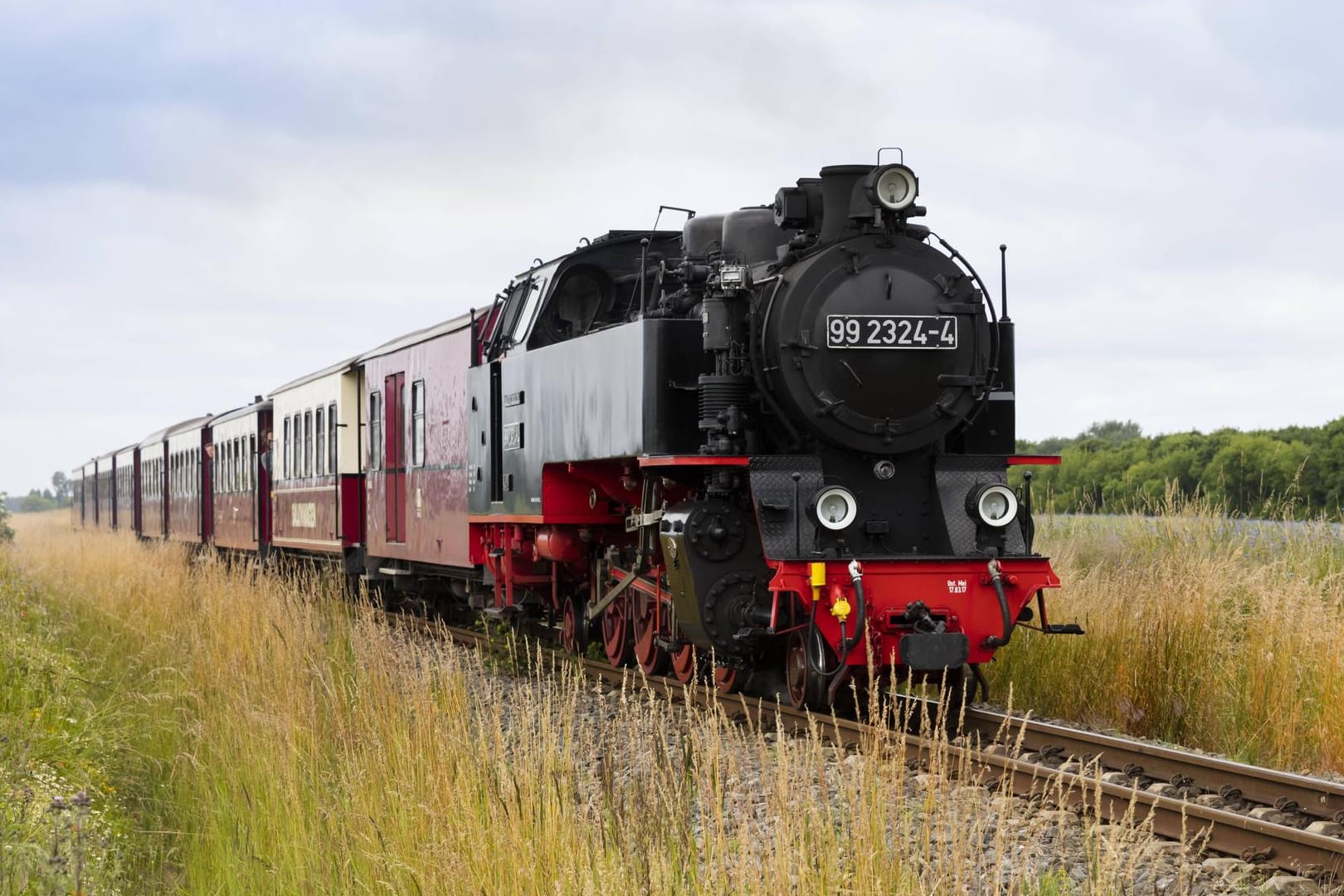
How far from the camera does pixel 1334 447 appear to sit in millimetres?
21344

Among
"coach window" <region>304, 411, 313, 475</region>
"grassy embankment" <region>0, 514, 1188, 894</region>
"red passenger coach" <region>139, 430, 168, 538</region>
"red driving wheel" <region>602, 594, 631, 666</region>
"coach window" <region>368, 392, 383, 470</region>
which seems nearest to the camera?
"grassy embankment" <region>0, 514, 1188, 894</region>

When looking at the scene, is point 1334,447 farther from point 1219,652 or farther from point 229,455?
point 229,455

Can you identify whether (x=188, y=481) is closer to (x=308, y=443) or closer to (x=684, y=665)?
(x=308, y=443)

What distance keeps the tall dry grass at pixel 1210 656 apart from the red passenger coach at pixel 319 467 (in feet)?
31.9

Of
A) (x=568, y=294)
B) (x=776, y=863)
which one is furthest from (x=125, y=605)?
(x=776, y=863)

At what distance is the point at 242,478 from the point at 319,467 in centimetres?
655

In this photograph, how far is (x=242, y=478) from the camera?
2469 centimetres

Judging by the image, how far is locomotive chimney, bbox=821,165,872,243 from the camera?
8.24m

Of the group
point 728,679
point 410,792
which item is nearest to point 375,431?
point 728,679

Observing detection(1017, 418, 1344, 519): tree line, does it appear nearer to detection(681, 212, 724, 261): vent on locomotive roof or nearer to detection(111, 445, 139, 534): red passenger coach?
detection(681, 212, 724, 261): vent on locomotive roof

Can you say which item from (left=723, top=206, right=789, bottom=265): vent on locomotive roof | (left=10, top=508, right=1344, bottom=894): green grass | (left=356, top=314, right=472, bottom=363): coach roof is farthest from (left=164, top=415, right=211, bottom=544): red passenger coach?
(left=723, top=206, right=789, bottom=265): vent on locomotive roof

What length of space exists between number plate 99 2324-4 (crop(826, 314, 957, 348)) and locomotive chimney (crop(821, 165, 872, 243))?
1.89ft

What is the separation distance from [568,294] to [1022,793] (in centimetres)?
596

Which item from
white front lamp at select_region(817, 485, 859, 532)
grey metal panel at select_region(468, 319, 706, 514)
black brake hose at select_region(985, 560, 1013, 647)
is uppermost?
grey metal panel at select_region(468, 319, 706, 514)
